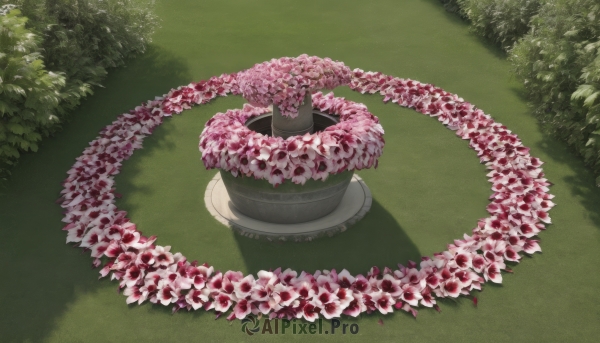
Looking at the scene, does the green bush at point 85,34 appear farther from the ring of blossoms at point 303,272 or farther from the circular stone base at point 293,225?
the circular stone base at point 293,225

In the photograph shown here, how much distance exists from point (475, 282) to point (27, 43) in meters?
5.21

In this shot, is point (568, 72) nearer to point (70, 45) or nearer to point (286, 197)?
point (286, 197)

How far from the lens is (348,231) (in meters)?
5.36

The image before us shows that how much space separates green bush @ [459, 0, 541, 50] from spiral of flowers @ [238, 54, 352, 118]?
490cm

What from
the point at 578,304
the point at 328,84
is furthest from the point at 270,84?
Answer: the point at 578,304

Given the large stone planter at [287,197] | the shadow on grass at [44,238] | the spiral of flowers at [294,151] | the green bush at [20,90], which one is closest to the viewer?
the shadow on grass at [44,238]

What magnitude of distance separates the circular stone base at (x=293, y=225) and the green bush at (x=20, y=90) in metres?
2.07

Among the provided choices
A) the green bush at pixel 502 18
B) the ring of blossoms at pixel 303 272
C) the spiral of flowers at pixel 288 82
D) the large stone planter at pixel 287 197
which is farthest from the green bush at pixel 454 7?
the large stone planter at pixel 287 197

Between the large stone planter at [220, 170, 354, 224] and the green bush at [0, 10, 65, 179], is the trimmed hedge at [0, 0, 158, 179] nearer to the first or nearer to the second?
the green bush at [0, 10, 65, 179]

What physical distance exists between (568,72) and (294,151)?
3.92 metres

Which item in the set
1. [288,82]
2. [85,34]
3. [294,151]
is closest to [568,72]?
[288,82]

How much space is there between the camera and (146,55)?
913 cm

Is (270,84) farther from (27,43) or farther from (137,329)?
(27,43)

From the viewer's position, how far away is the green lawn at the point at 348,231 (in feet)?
14.4
